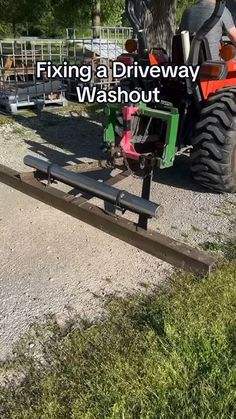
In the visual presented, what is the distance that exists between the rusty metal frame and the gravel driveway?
0.33 m

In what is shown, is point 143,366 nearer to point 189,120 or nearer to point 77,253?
point 77,253

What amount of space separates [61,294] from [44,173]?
49.1 inches

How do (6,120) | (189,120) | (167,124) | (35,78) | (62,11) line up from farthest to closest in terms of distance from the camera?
(62,11) → (35,78) → (6,120) → (189,120) → (167,124)

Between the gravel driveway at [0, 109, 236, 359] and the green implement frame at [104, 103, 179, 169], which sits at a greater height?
the green implement frame at [104, 103, 179, 169]

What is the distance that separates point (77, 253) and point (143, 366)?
1456mm

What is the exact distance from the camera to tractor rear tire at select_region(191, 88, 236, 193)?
421cm

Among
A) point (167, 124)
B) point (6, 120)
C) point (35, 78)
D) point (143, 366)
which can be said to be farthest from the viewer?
point (35, 78)

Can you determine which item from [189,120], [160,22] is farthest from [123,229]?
[160,22]

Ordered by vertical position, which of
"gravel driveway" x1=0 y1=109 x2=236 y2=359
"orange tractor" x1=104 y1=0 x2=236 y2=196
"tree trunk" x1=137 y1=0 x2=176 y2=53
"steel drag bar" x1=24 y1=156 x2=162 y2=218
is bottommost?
"gravel driveway" x1=0 y1=109 x2=236 y2=359

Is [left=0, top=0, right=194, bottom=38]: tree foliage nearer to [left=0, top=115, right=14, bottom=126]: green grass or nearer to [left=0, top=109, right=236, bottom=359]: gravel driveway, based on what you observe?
[left=0, top=115, right=14, bottom=126]: green grass

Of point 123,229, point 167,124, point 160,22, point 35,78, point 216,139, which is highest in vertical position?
point 160,22

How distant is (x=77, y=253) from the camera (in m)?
3.64

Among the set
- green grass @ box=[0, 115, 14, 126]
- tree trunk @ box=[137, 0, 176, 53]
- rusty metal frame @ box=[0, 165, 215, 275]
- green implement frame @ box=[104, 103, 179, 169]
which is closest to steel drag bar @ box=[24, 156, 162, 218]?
rusty metal frame @ box=[0, 165, 215, 275]

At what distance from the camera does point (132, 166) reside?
448cm
